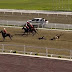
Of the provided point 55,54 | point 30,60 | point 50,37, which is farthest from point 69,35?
point 30,60

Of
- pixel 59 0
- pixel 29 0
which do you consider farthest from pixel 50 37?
pixel 29 0

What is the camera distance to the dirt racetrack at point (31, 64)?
22.4m

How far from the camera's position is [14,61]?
80.8 ft

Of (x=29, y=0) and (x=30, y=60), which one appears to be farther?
(x=29, y=0)

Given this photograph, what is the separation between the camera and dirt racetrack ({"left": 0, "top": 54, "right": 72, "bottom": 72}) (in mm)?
22406

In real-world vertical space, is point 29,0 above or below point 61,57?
above

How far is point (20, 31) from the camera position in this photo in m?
40.2

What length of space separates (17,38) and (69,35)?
5.93 meters

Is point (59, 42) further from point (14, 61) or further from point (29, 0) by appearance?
point (29, 0)

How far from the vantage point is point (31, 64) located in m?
23.8

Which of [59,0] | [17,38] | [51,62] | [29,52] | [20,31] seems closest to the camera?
[51,62]

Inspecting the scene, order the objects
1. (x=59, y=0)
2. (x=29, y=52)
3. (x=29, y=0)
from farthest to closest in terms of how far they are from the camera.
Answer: (x=29, y=0) < (x=59, y=0) < (x=29, y=52)

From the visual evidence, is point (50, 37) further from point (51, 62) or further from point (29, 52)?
point (51, 62)

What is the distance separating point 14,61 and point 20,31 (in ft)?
51.6
